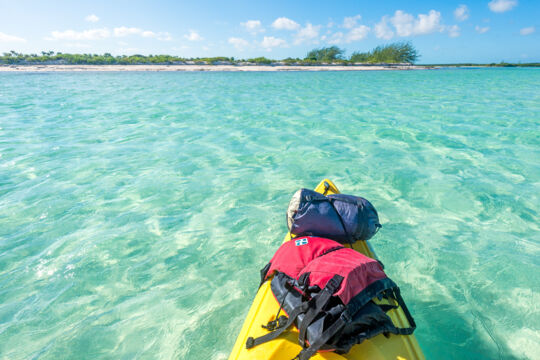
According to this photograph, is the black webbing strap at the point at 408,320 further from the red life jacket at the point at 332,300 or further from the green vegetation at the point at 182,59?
the green vegetation at the point at 182,59

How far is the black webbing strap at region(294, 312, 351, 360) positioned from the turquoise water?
1311mm

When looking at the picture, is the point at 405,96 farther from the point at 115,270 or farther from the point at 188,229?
the point at 115,270

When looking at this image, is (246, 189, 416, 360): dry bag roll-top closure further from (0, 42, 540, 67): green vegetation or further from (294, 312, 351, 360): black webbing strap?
(0, 42, 540, 67): green vegetation

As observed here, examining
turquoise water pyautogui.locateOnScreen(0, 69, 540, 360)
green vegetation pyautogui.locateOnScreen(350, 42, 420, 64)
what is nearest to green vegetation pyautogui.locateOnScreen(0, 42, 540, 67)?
green vegetation pyautogui.locateOnScreen(350, 42, 420, 64)

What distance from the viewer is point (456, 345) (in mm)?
2717

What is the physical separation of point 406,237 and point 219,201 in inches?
130

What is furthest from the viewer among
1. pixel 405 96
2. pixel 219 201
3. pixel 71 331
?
pixel 405 96

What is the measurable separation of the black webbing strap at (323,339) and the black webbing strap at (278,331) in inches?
6.8

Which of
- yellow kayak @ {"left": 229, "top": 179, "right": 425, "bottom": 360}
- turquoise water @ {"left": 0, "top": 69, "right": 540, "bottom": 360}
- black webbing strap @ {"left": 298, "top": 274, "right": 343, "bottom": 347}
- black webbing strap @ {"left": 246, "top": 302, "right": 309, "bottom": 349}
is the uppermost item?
black webbing strap @ {"left": 298, "top": 274, "right": 343, "bottom": 347}

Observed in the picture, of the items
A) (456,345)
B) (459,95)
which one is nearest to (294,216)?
(456,345)

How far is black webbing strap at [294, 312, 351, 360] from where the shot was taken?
165cm

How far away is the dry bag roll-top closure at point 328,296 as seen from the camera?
5.63 ft

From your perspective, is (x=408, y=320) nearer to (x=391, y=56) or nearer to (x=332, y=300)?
(x=332, y=300)

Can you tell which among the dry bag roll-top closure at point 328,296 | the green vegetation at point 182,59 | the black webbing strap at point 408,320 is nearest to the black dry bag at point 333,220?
the dry bag roll-top closure at point 328,296
